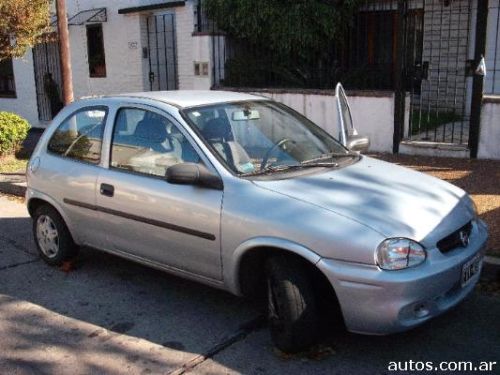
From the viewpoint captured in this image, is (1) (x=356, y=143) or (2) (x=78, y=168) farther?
(1) (x=356, y=143)

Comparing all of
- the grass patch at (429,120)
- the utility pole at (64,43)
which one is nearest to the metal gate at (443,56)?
the grass patch at (429,120)

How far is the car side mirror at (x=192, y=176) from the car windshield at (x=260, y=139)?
0.57ft

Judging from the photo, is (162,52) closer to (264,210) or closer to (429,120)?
(429,120)

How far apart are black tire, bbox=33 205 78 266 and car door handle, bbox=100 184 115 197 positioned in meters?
0.84

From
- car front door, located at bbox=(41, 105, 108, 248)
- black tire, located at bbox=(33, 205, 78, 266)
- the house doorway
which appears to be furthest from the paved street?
the house doorway

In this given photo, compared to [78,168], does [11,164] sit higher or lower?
lower

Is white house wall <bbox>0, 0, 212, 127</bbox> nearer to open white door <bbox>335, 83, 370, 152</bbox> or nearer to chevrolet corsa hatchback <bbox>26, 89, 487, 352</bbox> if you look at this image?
open white door <bbox>335, 83, 370, 152</bbox>

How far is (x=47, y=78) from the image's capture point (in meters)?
15.6

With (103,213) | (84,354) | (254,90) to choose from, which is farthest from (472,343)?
(254,90)

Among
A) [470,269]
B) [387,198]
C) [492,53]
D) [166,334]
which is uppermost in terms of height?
[492,53]

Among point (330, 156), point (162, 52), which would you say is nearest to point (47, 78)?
point (162, 52)

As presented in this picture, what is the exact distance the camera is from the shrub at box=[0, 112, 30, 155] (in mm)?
10562

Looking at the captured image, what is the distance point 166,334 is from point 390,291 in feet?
5.34

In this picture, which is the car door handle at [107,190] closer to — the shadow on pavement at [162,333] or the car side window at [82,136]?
the car side window at [82,136]
